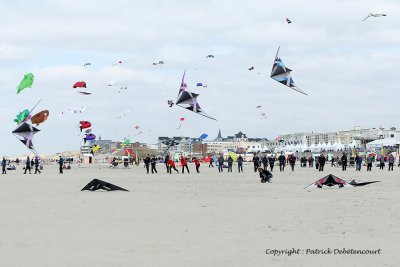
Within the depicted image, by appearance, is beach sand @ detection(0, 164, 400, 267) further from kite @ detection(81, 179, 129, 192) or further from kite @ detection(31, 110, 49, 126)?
kite @ detection(31, 110, 49, 126)

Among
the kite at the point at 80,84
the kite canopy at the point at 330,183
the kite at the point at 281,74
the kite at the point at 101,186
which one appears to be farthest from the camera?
the kite at the point at 80,84

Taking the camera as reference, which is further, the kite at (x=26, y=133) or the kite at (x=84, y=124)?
the kite at (x=84, y=124)

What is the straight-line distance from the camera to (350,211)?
13320mm

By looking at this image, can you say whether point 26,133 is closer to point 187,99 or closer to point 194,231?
point 187,99

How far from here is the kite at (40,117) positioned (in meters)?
39.3

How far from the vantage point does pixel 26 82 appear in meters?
36.6

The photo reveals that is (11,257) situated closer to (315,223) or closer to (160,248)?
(160,248)

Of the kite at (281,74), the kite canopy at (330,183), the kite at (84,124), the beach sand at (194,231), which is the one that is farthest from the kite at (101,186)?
the kite at (84,124)

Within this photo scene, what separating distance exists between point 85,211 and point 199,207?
8.72 ft

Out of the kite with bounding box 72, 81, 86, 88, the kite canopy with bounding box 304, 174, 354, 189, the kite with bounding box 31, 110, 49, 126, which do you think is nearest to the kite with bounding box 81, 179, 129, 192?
the kite canopy with bounding box 304, 174, 354, 189

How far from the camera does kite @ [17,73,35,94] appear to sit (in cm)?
3616

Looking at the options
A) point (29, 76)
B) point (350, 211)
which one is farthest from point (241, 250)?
point (29, 76)

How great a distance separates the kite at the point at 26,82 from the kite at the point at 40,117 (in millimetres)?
3224

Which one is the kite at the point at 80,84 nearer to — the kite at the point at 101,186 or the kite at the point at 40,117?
the kite at the point at 40,117
